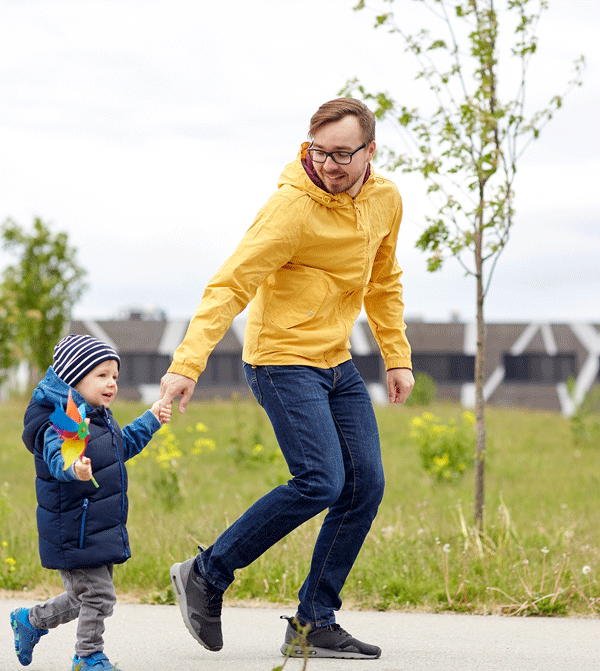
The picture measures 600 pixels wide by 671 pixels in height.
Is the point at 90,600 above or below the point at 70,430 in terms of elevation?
below

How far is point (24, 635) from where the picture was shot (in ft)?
10.5

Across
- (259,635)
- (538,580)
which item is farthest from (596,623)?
(259,635)

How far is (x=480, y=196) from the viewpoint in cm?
519

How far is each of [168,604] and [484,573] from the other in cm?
165

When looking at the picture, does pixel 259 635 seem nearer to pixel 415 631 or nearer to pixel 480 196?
pixel 415 631

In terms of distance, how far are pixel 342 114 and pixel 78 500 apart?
5.61 ft

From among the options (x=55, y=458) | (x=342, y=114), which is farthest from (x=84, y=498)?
(x=342, y=114)

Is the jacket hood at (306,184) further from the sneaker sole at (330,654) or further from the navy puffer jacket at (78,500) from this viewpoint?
the sneaker sole at (330,654)

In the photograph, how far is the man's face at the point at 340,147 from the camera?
3191mm

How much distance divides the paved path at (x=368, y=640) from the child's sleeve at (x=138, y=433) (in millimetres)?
858

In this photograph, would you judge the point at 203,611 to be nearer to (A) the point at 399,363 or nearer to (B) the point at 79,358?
(B) the point at 79,358

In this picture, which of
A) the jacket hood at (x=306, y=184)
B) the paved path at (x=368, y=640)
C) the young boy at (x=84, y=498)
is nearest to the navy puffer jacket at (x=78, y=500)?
the young boy at (x=84, y=498)

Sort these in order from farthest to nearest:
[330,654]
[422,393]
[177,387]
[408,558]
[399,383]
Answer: [422,393] < [408,558] < [399,383] < [330,654] < [177,387]

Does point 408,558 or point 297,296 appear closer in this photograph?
point 297,296
